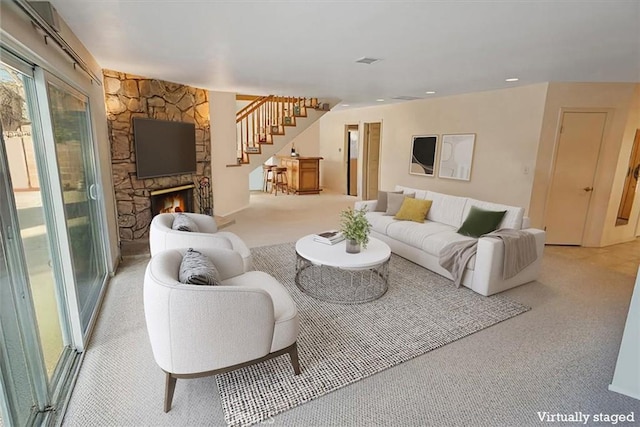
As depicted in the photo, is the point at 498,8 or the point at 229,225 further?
the point at 229,225

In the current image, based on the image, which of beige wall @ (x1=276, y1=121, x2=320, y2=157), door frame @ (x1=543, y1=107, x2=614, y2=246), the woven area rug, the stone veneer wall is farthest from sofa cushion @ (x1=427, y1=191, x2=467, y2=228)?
beige wall @ (x1=276, y1=121, x2=320, y2=157)

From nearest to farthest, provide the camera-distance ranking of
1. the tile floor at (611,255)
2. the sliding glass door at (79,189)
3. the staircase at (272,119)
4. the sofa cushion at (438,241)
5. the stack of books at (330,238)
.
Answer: the sliding glass door at (79,189)
the stack of books at (330,238)
the sofa cushion at (438,241)
the tile floor at (611,255)
the staircase at (272,119)

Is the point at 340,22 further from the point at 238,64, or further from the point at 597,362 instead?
the point at 597,362

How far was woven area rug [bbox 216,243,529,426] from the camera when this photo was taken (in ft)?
6.40

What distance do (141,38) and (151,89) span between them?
7.03 ft

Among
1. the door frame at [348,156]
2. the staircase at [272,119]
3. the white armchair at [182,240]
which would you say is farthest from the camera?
the door frame at [348,156]

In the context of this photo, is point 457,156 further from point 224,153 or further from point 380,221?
point 224,153

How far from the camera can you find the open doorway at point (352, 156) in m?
9.07

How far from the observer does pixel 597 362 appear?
230cm

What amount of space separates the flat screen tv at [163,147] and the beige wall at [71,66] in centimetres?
48

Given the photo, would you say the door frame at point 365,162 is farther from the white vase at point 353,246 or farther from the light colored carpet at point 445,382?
the light colored carpet at point 445,382

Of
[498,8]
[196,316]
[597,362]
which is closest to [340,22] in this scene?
[498,8]

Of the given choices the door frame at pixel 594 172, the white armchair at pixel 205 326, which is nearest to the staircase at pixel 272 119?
the door frame at pixel 594 172

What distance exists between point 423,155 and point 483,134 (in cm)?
133
